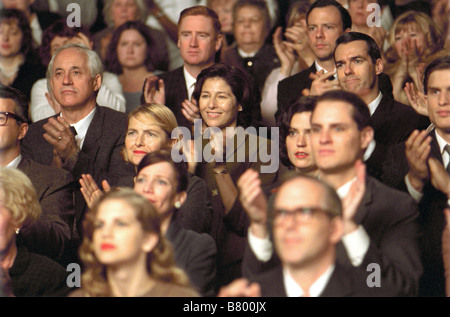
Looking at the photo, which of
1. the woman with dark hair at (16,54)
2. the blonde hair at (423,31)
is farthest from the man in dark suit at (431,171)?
the woman with dark hair at (16,54)

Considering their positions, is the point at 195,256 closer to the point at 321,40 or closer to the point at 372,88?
the point at 372,88

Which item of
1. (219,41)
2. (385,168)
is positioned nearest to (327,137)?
(385,168)

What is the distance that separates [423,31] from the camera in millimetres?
4797

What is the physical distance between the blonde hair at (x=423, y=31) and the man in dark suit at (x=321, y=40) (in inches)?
13.4

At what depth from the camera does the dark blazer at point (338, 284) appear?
2990 mm

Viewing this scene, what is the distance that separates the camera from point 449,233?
3.58 m

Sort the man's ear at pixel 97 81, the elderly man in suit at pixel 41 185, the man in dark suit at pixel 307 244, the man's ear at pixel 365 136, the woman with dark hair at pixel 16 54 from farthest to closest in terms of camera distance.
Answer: the woman with dark hair at pixel 16 54, the man's ear at pixel 97 81, the elderly man in suit at pixel 41 185, the man's ear at pixel 365 136, the man in dark suit at pixel 307 244

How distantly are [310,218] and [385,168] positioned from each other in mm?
1005

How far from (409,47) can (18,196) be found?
2361mm

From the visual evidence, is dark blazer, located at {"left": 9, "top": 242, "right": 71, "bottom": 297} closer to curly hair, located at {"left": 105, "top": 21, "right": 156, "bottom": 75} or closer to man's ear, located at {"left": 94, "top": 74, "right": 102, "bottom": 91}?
man's ear, located at {"left": 94, "top": 74, "right": 102, "bottom": 91}

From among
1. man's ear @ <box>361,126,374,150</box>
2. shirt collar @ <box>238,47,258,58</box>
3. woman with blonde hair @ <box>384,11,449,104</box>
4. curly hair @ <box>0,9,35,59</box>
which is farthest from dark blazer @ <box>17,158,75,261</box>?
woman with blonde hair @ <box>384,11,449,104</box>
